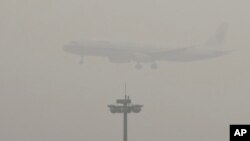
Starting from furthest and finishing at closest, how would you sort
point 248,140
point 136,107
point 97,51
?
point 97,51
point 136,107
point 248,140

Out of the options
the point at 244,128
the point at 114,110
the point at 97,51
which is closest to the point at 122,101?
the point at 114,110

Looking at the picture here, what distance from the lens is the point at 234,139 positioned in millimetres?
43531

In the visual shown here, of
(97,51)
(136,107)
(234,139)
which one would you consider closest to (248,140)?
(234,139)

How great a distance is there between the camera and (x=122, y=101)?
80.6 meters

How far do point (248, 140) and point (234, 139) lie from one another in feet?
3.07

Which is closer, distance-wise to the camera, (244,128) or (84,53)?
(244,128)

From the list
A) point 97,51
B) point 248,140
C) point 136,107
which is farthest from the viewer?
point 97,51

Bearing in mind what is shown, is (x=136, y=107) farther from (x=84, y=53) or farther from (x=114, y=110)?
(x=84, y=53)

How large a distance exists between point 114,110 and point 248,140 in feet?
126

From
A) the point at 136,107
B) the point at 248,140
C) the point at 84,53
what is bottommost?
the point at 248,140

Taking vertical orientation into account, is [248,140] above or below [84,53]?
below

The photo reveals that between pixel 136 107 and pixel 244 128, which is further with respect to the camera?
pixel 136 107

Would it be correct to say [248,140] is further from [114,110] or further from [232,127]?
[114,110]

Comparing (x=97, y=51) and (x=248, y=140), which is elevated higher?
(x=97, y=51)
